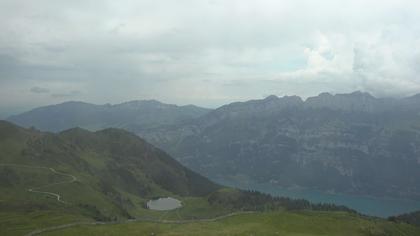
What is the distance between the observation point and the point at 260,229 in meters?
118

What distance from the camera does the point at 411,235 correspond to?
653 ft

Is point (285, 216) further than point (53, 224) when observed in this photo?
Yes

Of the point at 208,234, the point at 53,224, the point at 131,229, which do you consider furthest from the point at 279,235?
the point at 53,224

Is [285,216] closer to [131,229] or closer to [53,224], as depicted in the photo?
[131,229]

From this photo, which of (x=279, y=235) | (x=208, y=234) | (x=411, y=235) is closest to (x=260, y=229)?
(x=279, y=235)

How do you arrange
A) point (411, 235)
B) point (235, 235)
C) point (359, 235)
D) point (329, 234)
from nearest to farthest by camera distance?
point (235, 235)
point (329, 234)
point (359, 235)
point (411, 235)

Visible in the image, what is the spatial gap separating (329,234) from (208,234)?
38.0 meters

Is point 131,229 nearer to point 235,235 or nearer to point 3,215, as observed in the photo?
point 235,235

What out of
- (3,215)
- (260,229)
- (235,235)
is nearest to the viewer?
(235,235)

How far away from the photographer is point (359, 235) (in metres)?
137

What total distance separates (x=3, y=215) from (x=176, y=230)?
246ft

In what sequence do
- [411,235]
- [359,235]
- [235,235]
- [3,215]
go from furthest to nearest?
1. [411,235]
2. [3,215]
3. [359,235]
4. [235,235]

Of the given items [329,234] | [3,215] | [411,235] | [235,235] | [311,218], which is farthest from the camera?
[411,235]

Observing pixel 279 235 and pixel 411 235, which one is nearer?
pixel 279 235
